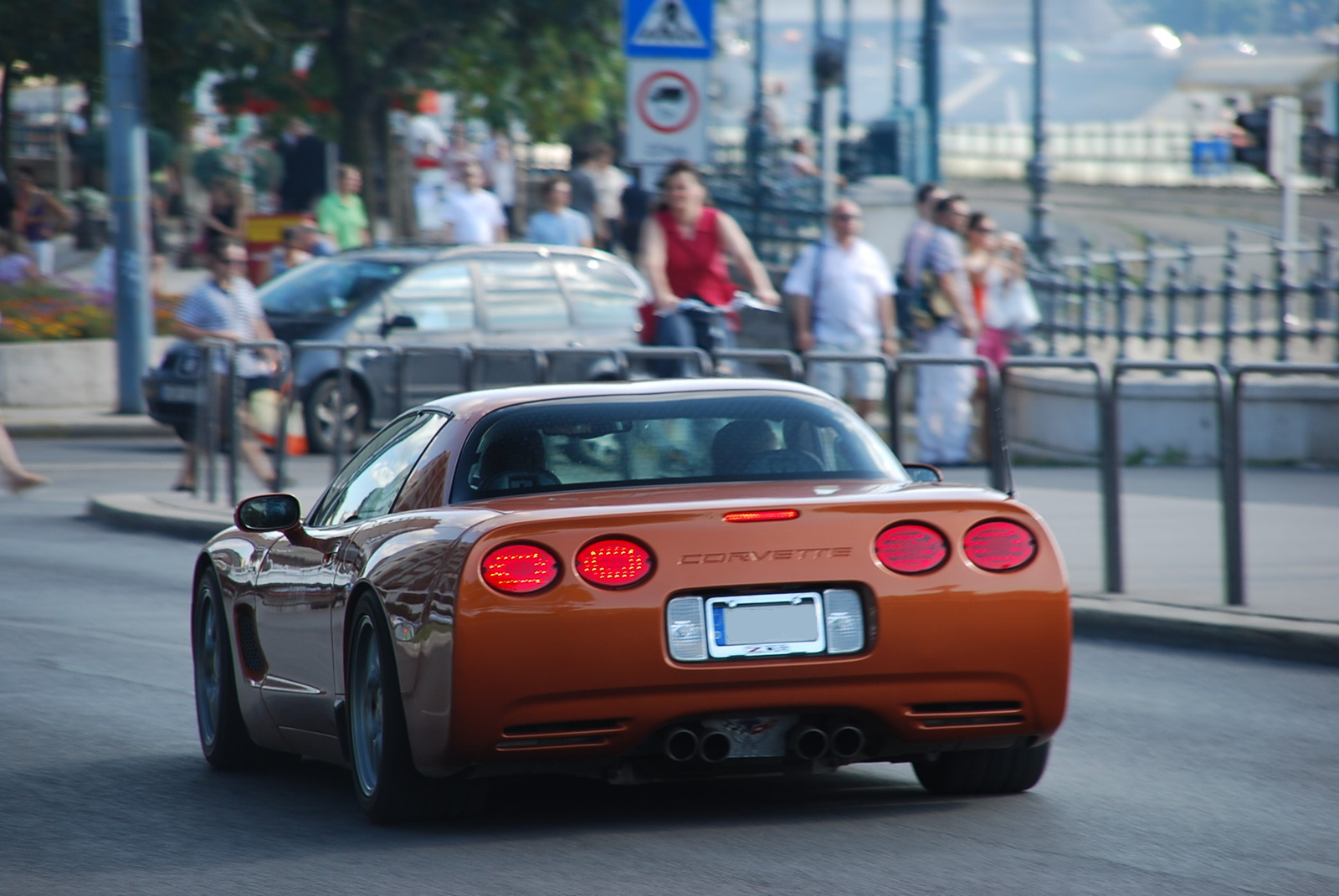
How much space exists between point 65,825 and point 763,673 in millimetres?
2012

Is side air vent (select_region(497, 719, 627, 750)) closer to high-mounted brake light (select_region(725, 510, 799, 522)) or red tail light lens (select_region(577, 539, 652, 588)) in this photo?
red tail light lens (select_region(577, 539, 652, 588))

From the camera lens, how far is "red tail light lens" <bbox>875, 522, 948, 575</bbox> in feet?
19.0

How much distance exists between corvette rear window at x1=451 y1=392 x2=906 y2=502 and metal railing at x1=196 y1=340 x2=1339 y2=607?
121 cm

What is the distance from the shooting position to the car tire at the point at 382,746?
5852 mm

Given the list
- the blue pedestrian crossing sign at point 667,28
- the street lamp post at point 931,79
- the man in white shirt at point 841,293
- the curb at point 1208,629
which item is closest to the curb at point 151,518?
the blue pedestrian crossing sign at point 667,28

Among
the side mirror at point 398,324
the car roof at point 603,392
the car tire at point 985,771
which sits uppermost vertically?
the car roof at point 603,392

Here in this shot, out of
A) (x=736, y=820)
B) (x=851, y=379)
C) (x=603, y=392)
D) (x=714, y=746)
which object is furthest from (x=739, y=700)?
(x=851, y=379)

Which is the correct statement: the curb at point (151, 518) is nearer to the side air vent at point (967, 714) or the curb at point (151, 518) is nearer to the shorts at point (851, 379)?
the shorts at point (851, 379)

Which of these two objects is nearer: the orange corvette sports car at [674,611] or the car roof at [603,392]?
the orange corvette sports car at [674,611]

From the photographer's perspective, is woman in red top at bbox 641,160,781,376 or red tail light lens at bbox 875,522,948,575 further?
woman in red top at bbox 641,160,781,376

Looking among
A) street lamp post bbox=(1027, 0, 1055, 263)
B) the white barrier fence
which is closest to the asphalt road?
street lamp post bbox=(1027, 0, 1055, 263)

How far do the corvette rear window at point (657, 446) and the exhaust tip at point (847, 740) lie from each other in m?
0.80

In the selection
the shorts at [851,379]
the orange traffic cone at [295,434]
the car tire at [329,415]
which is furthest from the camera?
the car tire at [329,415]

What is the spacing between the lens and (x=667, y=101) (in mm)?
14477
